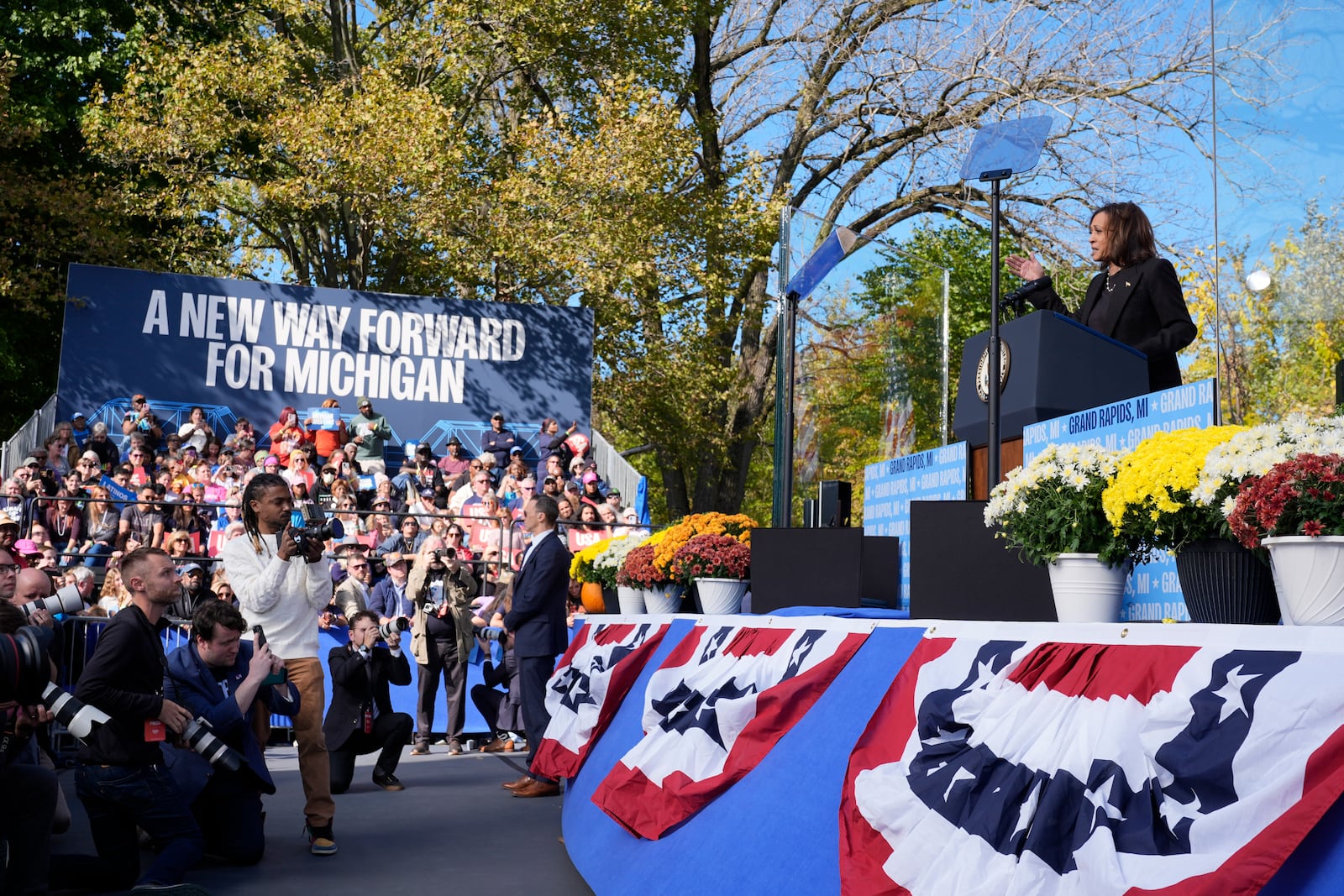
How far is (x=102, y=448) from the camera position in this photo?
16.4m

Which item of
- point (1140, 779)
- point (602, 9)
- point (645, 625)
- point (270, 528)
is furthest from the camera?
point (602, 9)

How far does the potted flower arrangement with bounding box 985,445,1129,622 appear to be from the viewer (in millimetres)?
2822

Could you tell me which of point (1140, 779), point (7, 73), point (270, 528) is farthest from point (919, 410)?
point (7, 73)

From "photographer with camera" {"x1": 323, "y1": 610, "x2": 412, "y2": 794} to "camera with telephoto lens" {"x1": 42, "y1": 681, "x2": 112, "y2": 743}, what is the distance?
407cm

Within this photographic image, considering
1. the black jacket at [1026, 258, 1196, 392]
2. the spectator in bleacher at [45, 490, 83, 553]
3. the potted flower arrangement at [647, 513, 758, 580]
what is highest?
the black jacket at [1026, 258, 1196, 392]

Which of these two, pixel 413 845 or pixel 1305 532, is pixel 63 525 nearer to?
pixel 413 845

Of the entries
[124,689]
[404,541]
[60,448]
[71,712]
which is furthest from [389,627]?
[60,448]

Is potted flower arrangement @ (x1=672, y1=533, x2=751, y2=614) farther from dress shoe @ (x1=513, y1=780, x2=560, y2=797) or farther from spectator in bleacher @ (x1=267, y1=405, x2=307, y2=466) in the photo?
spectator in bleacher @ (x1=267, y1=405, x2=307, y2=466)

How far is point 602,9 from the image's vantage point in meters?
23.0

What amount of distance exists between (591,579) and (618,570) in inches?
47.2

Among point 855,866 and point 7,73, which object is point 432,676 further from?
point 7,73

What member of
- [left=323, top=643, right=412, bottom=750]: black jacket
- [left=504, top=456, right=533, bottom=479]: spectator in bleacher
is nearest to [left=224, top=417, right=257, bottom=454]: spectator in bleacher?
[left=504, top=456, right=533, bottom=479]: spectator in bleacher

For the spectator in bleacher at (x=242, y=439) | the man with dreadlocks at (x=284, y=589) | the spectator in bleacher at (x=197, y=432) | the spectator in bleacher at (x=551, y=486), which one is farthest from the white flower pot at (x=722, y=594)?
the spectator in bleacher at (x=197, y=432)

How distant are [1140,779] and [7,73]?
2151 centimetres
